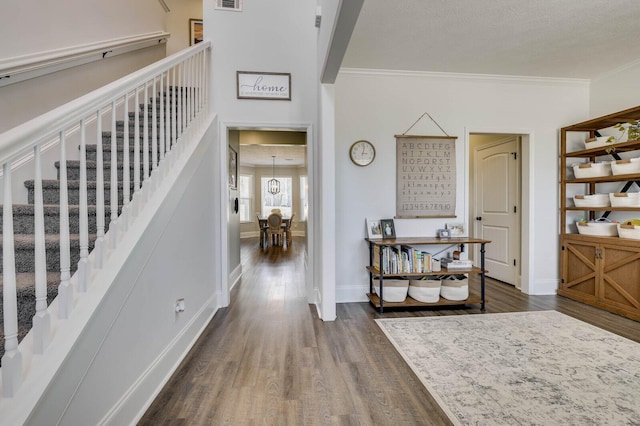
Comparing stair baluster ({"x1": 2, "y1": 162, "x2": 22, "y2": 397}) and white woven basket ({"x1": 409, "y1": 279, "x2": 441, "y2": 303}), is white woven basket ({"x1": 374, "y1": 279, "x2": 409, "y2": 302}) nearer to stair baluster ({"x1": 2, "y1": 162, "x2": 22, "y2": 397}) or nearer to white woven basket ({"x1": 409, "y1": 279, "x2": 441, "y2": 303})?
white woven basket ({"x1": 409, "y1": 279, "x2": 441, "y2": 303})

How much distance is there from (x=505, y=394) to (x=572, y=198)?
313cm

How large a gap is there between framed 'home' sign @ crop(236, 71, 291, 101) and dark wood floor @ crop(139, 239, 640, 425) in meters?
2.36

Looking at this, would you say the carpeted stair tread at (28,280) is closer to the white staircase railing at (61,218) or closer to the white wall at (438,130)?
the white staircase railing at (61,218)

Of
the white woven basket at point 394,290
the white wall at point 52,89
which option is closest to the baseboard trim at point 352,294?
the white woven basket at point 394,290

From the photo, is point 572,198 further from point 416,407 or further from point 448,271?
point 416,407

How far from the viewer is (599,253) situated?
123 inches

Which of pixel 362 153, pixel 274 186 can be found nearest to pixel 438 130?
pixel 362 153

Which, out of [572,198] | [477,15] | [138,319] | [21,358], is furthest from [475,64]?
[21,358]

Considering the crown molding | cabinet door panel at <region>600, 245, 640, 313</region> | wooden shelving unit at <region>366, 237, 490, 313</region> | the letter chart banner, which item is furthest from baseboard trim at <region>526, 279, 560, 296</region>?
the crown molding

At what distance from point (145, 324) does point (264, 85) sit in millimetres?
2644

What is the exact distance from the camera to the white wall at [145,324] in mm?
1117

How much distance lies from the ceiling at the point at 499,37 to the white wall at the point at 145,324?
2043 millimetres

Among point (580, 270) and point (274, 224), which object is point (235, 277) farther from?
point (580, 270)

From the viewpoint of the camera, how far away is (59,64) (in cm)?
240
